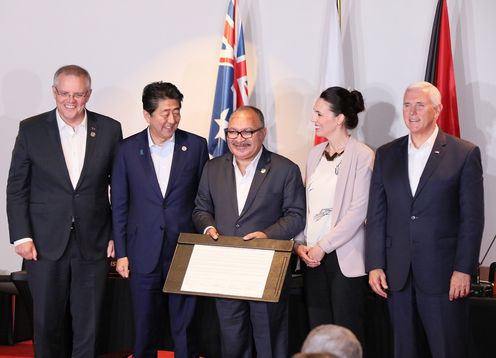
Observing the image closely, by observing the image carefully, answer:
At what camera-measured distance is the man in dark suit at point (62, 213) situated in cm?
418

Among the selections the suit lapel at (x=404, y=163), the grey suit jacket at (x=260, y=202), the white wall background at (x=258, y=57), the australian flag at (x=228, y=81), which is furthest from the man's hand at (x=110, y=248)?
the white wall background at (x=258, y=57)

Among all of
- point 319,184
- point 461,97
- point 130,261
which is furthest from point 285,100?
point 130,261

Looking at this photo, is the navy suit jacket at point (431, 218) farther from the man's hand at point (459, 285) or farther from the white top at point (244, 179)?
the white top at point (244, 179)

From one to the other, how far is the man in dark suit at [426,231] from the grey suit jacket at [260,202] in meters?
0.40

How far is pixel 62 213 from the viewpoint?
4.18 metres

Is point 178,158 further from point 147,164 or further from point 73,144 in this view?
point 73,144

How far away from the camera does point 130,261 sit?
169 inches

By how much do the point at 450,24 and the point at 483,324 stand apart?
2.15 metres

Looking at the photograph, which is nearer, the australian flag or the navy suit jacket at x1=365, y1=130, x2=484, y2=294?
the navy suit jacket at x1=365, y1=130, x2=484, y2=294

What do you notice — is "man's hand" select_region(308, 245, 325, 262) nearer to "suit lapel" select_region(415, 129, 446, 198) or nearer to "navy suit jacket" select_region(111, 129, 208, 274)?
"suit lapel" select_region(415, 129, 446, 198)

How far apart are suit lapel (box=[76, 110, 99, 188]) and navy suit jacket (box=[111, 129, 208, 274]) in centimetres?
14

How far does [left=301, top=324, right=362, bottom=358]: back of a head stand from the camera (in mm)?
2168

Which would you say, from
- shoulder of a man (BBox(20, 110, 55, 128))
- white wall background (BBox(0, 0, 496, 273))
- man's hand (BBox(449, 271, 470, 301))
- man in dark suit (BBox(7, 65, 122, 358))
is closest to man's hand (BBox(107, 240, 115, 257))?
man in dark suit (BBox(7, 65, 122, 358))

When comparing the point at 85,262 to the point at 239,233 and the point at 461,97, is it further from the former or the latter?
the point at 461,97
